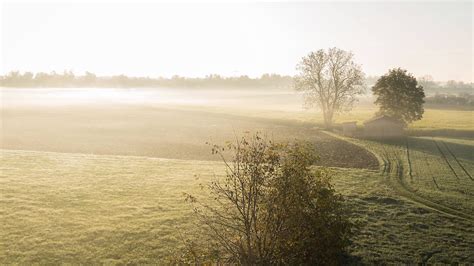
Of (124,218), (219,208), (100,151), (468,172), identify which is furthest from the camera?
(100,151)

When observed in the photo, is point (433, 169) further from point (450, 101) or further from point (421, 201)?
point (450, 101)

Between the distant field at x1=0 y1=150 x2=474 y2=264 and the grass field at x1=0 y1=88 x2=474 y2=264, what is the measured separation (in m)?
0.08

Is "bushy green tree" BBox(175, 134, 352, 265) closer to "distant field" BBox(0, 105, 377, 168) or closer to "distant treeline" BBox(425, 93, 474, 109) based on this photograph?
"distant field" BBox(0, 105, 377, 168)

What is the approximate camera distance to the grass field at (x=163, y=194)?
2233 cm

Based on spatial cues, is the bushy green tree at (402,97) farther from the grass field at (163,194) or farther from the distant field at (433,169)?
the distant field at (433,169)

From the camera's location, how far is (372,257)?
21500 mm

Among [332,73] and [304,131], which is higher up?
[332,73]

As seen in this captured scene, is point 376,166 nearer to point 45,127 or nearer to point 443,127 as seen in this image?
point 443,127

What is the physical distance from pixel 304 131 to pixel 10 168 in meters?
50.0

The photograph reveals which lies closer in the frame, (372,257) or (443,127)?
(372,257)

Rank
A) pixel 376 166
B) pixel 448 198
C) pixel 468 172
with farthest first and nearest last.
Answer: pixel 376 166
pixel 468 172
pixel 448 198

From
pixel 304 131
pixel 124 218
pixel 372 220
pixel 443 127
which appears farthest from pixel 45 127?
pixel 443 127

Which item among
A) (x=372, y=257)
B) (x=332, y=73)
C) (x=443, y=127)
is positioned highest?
(x=332, y=73)

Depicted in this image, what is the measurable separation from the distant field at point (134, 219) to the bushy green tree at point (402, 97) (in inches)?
1509
